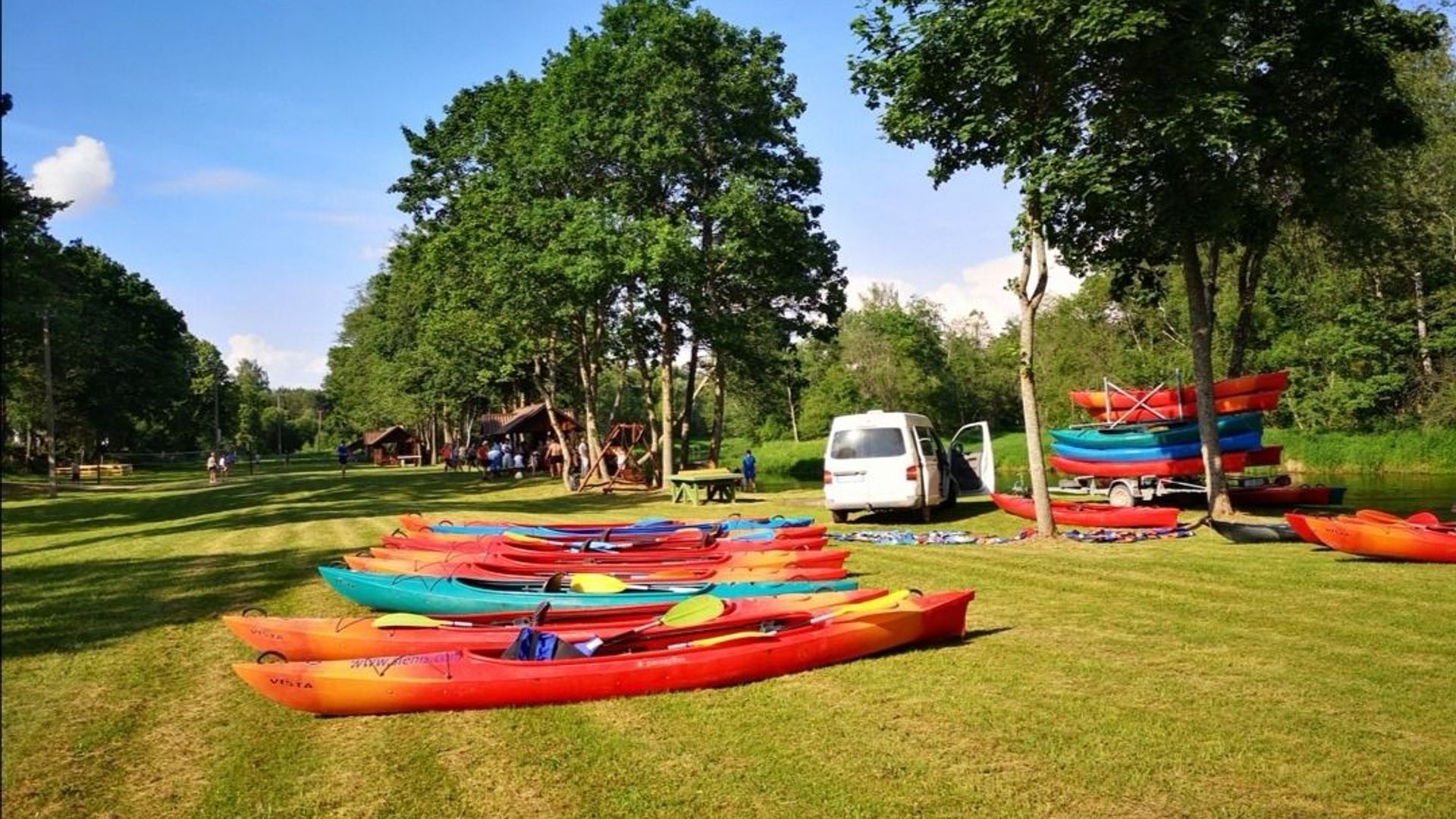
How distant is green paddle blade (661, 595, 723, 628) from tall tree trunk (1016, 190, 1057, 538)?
798 centimetres

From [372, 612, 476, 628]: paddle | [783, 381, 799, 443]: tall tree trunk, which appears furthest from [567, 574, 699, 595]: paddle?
[783, 381, 799, 443]: tall tree trunk

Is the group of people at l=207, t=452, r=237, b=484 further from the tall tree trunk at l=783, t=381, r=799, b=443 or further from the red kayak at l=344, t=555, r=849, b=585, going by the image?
the tall tree trunk at l=783, t=381, r=799, b=443

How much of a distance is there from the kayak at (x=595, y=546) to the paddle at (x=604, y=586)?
2.55 metres

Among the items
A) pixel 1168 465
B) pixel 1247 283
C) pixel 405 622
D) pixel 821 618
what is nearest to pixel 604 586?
pixel 405 622

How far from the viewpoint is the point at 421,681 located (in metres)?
6.43

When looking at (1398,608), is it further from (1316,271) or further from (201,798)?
(1316,271)

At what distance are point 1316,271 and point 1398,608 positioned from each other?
125 ft

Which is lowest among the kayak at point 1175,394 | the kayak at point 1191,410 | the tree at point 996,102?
the kayak at point 1191,410

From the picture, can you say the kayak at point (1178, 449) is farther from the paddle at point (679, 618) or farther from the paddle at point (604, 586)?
the paddle at point (679, 618)

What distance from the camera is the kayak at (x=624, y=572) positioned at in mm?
10062

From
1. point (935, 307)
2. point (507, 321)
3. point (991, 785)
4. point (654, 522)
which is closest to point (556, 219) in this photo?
point (507, 321)

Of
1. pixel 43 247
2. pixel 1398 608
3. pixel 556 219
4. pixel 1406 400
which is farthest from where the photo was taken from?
pixel 1406 400

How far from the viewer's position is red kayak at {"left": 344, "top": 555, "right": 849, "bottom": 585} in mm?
10094

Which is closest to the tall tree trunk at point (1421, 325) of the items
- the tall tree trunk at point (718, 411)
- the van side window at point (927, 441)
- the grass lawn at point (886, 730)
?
the tall tree trunk at point (718, 411)
